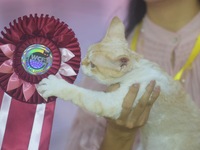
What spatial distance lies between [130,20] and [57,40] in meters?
0.46

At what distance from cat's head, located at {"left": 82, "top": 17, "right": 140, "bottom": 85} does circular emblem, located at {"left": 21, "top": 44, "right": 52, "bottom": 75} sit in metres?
0.09

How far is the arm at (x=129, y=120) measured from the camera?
69 cm

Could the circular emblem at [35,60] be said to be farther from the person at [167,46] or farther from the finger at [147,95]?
the person at [167,46]

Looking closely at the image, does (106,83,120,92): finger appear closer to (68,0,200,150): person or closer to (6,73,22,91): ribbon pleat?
(6,73,22,91): ribbon pleat

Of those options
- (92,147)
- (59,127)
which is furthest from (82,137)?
(59,127)

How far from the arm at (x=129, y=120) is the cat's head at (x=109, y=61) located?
0.12 ft

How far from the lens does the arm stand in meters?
0.69

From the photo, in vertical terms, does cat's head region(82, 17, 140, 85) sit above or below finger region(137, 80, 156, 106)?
above

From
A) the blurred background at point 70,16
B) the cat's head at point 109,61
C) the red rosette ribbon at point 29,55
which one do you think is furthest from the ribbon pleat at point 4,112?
the blurred background at point 70,16

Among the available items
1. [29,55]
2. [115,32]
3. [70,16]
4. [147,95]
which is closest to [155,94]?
[147,95]

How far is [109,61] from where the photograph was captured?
667 mm

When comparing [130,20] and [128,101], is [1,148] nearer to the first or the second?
[128,101]

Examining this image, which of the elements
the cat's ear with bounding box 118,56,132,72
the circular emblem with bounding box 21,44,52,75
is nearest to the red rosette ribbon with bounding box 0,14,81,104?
the circular emblem with bounding box 21,44,52,75

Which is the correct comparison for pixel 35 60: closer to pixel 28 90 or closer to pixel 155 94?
pixel 28 90
